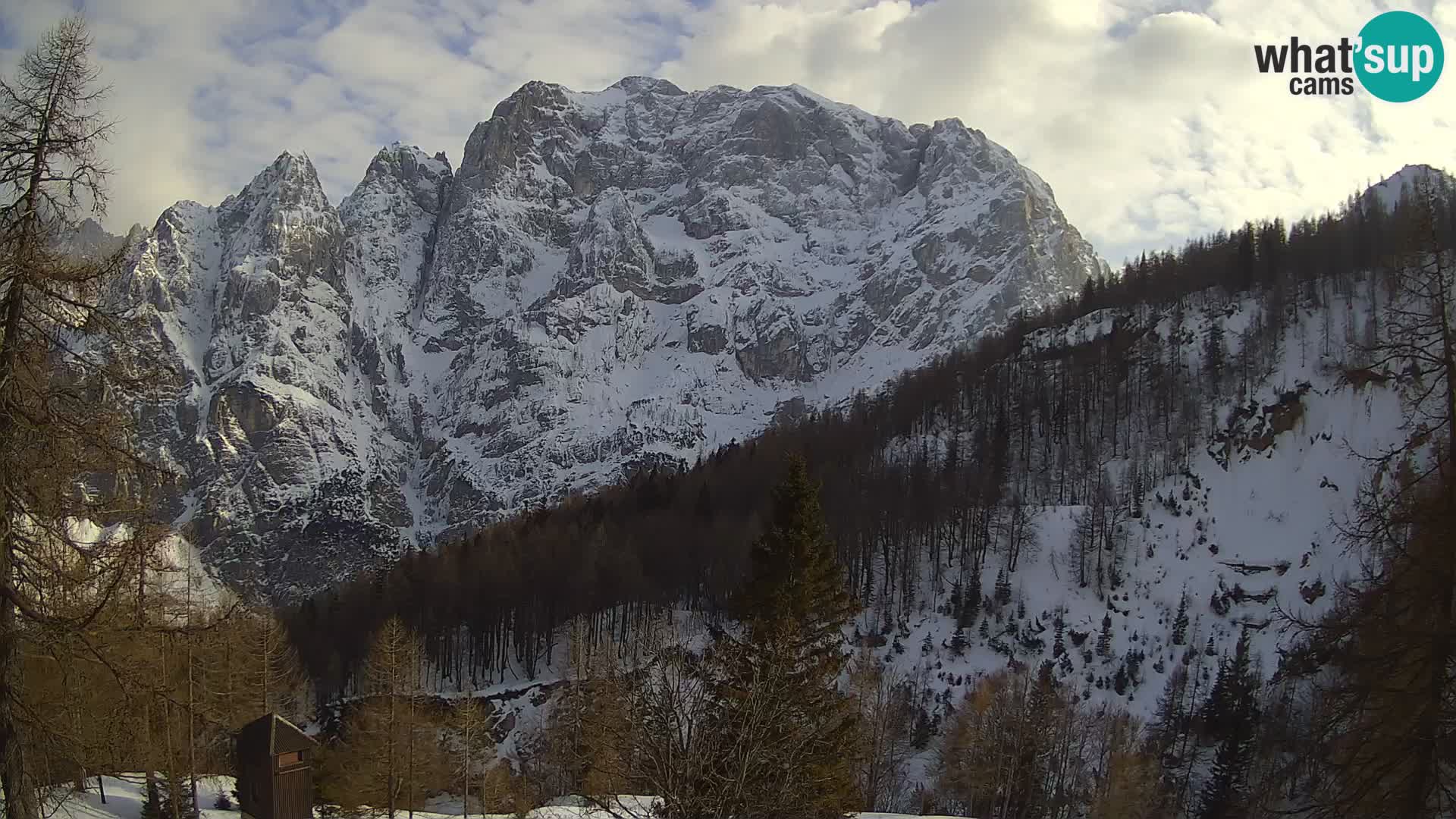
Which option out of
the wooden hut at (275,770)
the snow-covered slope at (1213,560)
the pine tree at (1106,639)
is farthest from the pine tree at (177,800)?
the pine tree at (1106,639)

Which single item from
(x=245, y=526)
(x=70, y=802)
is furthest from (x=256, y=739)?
(x=245, y=526)

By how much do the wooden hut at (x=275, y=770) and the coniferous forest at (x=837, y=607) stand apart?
164 centimetres

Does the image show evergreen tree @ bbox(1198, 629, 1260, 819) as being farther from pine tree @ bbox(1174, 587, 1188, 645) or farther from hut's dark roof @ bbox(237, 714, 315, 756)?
hut's dark roof @ bbox(237, 714, 315, 756)

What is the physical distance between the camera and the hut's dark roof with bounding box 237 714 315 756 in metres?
29.0

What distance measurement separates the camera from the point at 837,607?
74.5 feet

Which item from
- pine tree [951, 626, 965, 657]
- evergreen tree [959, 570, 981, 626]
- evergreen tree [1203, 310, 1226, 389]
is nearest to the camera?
pine tree [951, 626, 965, 657]

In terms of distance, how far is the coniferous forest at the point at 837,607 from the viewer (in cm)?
1008

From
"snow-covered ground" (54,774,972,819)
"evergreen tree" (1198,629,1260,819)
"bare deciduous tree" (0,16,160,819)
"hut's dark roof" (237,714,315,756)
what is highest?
"bare deciduous tree" (0,16,160,819)

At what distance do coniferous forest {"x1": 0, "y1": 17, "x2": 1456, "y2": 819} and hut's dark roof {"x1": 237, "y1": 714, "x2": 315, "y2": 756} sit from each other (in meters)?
1.70

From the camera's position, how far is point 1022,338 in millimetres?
114125

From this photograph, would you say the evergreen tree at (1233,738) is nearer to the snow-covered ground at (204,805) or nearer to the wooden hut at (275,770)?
the snow-covered ground at (204,805)

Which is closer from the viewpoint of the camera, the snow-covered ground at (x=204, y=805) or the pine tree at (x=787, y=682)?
the pine tree at (x=787, y=682)

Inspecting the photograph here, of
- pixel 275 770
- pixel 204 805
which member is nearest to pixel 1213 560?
pixel 275 770

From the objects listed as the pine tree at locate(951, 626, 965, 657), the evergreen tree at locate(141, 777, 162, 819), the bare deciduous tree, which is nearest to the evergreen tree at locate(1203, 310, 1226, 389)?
the pine tree at locate(951, 626, 965, 657)
